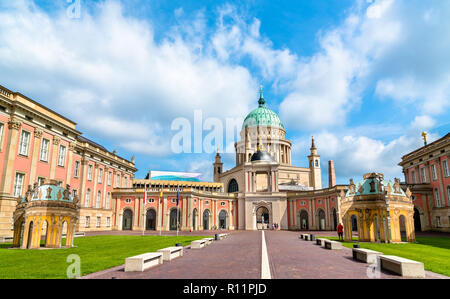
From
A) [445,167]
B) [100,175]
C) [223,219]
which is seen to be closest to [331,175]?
[223,219]

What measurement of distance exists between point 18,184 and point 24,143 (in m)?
4.59

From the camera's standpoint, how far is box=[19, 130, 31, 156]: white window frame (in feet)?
104

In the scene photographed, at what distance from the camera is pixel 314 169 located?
8669 centimetres

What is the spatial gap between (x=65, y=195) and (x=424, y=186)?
168ft

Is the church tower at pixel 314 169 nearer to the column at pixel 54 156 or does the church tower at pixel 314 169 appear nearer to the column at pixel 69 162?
the column at pixel 69 162

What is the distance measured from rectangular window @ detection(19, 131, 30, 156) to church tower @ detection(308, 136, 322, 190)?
72113mm

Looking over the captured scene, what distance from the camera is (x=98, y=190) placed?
5094cm

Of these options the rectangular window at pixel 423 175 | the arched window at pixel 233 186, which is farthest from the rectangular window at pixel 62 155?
the rectangular window at pixel 423 175

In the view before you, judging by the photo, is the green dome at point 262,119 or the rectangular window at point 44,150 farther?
the green dome at point 262,119

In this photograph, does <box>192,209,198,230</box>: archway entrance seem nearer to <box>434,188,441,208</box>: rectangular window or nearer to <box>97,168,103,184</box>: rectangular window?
<box>97,168,103,184</box>: rectangular window

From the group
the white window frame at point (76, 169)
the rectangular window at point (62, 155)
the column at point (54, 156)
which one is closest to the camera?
the column at point (54, 156)

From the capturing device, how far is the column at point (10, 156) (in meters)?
29.0

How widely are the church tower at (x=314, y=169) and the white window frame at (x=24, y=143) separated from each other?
72.1 meters
